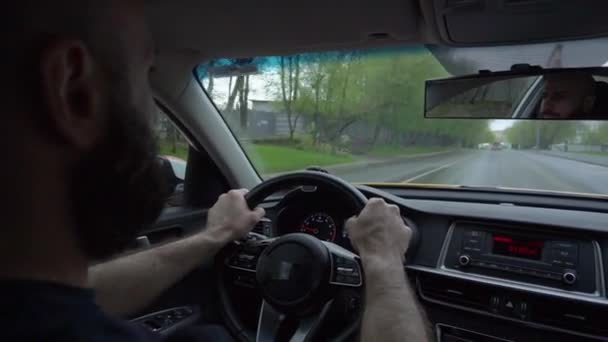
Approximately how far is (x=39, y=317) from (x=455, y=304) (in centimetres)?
214

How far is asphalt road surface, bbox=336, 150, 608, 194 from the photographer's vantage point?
111 inches

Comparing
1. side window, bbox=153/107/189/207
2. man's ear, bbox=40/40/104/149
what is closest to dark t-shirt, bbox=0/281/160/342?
man's ear, bbox=40/40/104/149

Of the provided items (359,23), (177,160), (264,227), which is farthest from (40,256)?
(177,160)

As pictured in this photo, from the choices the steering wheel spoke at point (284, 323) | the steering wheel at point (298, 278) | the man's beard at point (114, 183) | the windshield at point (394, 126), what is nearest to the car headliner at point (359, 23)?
the windshield at point (394, 126)

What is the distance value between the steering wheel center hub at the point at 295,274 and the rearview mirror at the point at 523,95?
1064mm

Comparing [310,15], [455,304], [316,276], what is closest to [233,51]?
[310,15]

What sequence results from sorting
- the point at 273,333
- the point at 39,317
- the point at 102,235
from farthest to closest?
1. the point at 273,333
2. the point at 102,235
3. the point at 39,317

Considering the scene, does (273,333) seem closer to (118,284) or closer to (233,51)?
(118,284)

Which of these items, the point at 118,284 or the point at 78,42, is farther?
the point at 118,284

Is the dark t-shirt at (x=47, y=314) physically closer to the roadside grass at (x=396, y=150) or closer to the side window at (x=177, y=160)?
the side window at (x=177, y=160)

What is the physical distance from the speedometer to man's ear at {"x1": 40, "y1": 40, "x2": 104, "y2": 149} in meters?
1.96

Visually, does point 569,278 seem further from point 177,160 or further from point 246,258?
point 177,160

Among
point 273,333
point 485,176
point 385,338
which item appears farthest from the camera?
point 485,176

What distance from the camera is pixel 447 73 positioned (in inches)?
114
